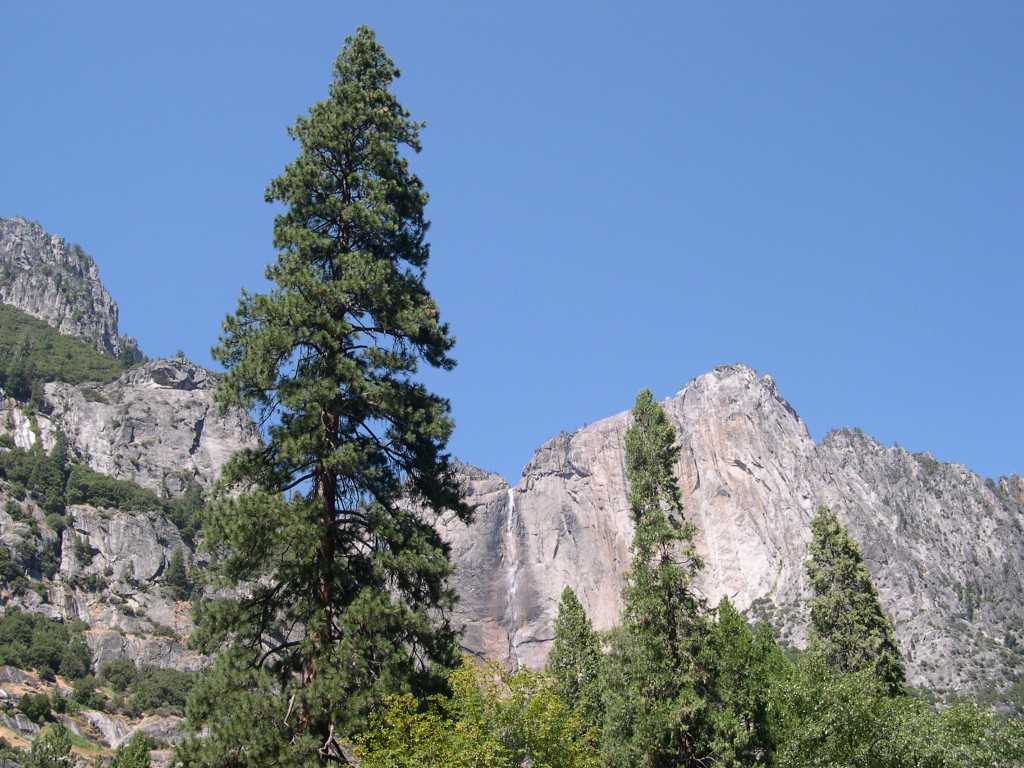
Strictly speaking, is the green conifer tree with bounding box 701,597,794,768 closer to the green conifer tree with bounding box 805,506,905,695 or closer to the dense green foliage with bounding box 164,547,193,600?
the green conifer tree with bounding box 805,506,905,695

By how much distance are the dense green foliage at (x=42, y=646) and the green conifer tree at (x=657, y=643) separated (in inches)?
3858

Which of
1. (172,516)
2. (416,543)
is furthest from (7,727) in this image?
(416,543)

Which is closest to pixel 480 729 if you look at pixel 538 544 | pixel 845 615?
pixel 845 615

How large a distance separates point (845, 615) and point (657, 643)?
51.3 feet

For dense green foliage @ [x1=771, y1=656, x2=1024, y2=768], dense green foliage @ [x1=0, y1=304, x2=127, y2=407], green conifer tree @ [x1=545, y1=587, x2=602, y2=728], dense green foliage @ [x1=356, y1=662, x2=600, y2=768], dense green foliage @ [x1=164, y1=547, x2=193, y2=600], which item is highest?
dense green foliage @ [x1=0, y1=304, x2=127, y2=407]

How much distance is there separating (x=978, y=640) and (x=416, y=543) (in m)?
158

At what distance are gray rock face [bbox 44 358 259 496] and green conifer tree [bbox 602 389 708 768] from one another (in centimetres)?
15055

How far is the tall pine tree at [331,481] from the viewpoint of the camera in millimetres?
18453

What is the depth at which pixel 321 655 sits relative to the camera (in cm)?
1888

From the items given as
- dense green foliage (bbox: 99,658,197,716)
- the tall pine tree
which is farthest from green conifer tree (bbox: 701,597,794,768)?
dense green foliage (bbox: 99,658,197,716)

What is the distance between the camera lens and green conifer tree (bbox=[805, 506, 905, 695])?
144 ft

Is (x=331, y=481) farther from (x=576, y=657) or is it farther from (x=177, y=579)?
(x=177, y=579)

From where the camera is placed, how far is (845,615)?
45.2m

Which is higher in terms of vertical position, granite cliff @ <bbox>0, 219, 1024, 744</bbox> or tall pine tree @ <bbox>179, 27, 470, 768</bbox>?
granite cliff @ <bbox>0, 219, 1024, 744</bbox>
